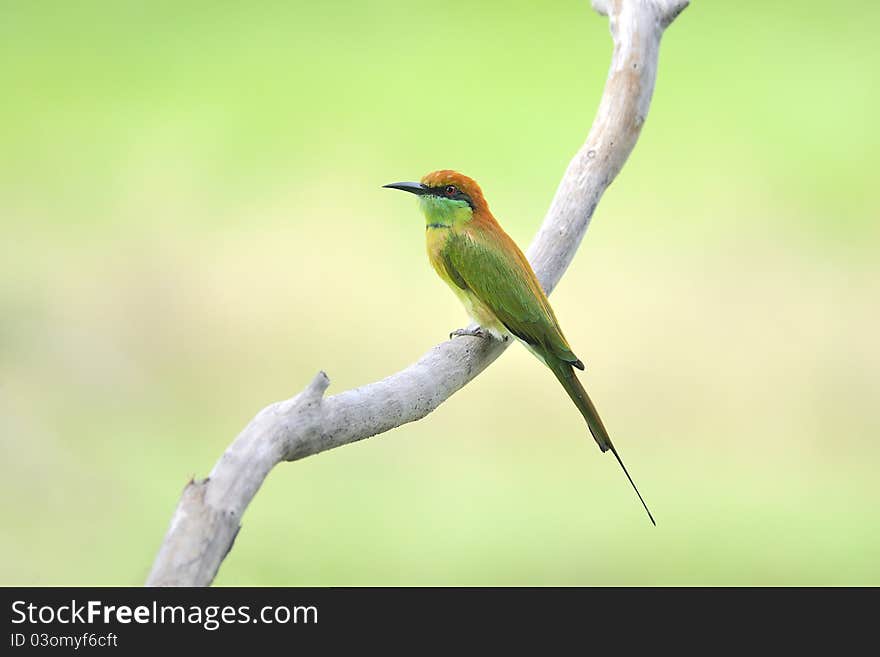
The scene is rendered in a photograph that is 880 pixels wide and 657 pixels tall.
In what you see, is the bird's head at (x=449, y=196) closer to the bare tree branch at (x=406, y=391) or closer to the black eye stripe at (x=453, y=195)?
the black eye stripe at (x=453, y=195)

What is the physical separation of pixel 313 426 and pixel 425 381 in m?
0.33

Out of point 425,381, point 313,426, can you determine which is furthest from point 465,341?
point 313,426

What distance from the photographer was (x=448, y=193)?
1.89 m

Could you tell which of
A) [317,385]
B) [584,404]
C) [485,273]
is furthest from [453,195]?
[317,385]

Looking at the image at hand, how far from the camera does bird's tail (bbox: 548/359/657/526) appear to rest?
156 centimetres

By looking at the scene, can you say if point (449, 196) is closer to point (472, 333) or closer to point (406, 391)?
point (472, 333)

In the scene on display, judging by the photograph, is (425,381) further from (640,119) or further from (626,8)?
(626,8)

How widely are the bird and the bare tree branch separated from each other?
7 cm

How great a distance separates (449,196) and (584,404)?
48 centimetres

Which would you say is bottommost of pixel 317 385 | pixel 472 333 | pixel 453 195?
pixel 317 385

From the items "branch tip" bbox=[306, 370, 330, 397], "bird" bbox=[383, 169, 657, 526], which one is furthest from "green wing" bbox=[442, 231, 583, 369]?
"branch tip" bbox=[306, 370, 330, 397]

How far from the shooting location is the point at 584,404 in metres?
1.63

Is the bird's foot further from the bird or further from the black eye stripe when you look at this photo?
the black eye stripe

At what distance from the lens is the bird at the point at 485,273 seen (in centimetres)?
177
